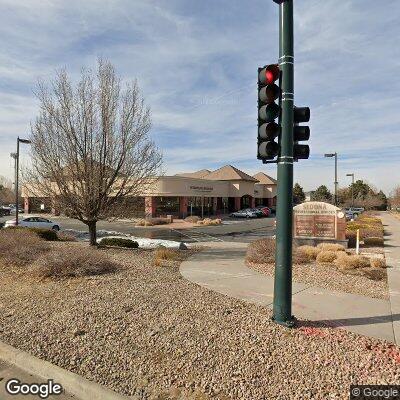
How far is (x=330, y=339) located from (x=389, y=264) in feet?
28.1

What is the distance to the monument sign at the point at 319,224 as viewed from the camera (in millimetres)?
16969

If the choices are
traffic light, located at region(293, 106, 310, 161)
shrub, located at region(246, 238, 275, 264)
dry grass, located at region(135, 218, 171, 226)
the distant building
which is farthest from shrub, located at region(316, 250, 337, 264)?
dry grass, located at region(135, 218, 171, 226)

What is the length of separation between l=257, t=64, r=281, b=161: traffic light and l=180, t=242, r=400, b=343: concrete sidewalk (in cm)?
272

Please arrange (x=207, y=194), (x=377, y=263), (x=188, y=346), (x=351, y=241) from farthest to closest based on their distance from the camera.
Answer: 1. (x=207, y=194)
2. (x=351, y=241)
3. (x=377, y=263)
4. (x=188, y=346)

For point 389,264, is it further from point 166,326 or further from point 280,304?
point 166,326

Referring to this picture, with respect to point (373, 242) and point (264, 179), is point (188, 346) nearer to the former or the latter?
point (373, 242)

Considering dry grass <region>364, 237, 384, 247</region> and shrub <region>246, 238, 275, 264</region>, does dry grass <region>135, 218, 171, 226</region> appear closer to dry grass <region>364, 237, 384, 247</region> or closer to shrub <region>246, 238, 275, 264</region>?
dry grass <region>364, 237, 384, 247</region>

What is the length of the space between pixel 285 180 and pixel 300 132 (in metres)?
0.80

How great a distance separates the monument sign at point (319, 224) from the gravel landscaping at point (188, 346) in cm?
1125

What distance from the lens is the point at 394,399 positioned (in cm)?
361

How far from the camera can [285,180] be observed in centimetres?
541

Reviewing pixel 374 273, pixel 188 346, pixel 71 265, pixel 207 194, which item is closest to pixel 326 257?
pixel 374 273

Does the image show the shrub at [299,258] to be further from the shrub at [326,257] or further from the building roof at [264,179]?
the building roof at [264,179]

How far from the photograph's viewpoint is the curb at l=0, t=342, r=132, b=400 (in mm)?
3876
